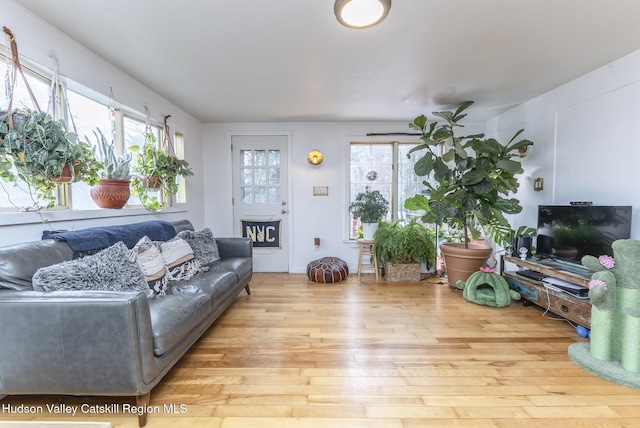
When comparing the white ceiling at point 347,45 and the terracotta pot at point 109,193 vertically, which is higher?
the white ceiling at point 347,45

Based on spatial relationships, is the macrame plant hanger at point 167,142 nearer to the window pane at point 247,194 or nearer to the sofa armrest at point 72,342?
the window pane at point 247,194

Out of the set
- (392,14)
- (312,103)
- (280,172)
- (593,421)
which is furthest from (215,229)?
(593,421)

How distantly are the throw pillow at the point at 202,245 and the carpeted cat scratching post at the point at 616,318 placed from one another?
10.1ft

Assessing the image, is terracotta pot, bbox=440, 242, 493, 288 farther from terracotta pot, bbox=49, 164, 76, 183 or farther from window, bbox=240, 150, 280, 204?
terracotta pot, bbox=49, 164, 76, 183

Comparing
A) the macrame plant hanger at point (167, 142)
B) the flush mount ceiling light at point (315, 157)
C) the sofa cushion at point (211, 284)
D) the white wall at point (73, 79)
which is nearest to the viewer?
the white wall at point (73, 79)

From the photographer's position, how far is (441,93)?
109 inches

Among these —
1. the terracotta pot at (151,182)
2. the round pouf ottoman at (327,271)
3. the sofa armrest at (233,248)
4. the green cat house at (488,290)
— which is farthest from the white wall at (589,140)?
the terracotta pot at (151,182)

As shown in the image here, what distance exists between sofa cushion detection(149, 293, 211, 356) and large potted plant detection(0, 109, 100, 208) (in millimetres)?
931

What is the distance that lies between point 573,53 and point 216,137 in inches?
160

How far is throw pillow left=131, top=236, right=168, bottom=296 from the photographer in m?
1.85

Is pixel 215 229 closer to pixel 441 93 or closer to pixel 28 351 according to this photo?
pixel 28 351

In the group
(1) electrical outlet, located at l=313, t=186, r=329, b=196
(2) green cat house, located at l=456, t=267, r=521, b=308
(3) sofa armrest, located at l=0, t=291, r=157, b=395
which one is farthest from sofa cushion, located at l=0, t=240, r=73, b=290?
(2) green cat house, located at l=456, t=267, r=521, b=308

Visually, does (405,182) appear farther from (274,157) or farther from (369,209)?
(274,157)

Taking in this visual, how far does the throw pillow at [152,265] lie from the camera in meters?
1.85
